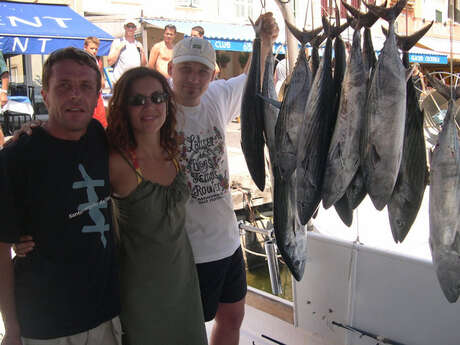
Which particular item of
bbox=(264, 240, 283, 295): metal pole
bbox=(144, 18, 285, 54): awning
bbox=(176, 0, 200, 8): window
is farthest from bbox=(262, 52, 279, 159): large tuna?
bbox=(176, 0, 200, 8): window

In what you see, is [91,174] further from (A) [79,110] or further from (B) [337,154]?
(B) [337,154]

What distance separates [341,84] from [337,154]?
0.25 metres

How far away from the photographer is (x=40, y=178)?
1.26 metres

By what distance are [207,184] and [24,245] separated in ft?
2.51

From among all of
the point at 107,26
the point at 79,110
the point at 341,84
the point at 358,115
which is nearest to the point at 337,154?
the point at 358,115

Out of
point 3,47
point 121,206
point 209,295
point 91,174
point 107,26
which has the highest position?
point 107,26

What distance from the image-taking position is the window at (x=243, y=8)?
1600cm

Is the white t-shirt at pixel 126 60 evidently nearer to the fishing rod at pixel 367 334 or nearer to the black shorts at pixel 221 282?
the black shorts at pixel 221 282

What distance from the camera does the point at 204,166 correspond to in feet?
5.88

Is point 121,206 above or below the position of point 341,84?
below

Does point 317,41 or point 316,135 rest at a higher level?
point 317,41

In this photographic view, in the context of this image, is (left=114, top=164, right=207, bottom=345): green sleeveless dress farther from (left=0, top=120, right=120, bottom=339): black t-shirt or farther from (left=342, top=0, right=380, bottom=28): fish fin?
(left=342, top=0, right=380, bottom=28): fish fin

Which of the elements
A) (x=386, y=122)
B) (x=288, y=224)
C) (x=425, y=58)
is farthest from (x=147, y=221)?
(x=425, y=58)

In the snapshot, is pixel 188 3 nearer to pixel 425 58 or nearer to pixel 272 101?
pixel 425 58
